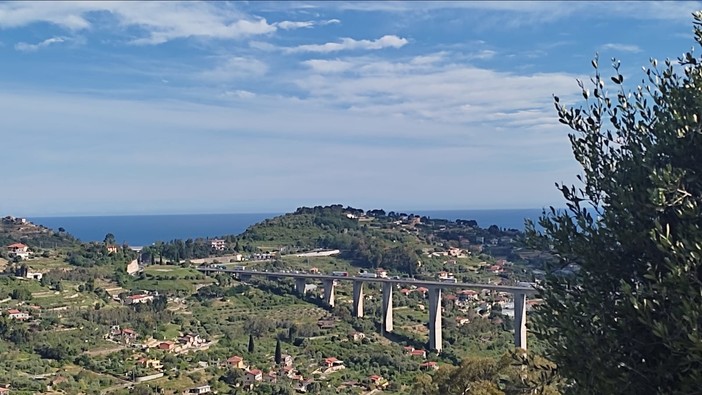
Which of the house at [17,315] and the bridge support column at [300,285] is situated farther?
the bridge support column at [300,285]

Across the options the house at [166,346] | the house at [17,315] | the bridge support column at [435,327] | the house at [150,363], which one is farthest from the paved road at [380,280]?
the house at [17,315]

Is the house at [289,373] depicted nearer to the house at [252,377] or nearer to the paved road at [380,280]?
the house at [252,377]

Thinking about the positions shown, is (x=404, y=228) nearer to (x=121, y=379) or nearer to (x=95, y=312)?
(x=95, y=312)

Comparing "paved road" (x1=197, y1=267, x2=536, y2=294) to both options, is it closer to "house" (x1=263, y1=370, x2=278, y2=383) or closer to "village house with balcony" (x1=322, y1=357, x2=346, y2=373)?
"village house with balcony" (x1=322, y1=357, x2=346, y2=373)

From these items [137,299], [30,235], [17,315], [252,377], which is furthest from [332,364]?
[30,235]

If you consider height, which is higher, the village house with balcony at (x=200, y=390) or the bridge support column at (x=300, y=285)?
the bridge support column at (x=300, y=285)

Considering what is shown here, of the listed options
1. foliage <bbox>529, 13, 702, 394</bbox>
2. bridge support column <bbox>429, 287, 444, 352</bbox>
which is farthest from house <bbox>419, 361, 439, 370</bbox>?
foliage <bbox>529, 13, 702, 394</bbox>

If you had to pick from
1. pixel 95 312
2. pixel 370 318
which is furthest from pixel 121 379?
pixel 370 318

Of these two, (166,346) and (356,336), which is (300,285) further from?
(166,346)

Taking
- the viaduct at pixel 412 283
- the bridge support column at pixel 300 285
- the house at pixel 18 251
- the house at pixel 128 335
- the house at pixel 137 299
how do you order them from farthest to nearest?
1. the house at pixel 18 251
2. the bridge support column at pixel 300 285
3. the house at pixel 137 299
4. the viaduct at pixel 412 283
5. the house at pixel 128 335

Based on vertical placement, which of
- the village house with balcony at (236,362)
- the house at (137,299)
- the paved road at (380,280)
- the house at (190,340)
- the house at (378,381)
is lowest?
the house at (378,381)
